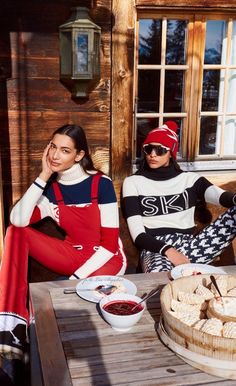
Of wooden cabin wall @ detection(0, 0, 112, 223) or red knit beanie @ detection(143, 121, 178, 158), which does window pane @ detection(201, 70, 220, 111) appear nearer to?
red knit beanie @ detection(143, 121, 178, 158)

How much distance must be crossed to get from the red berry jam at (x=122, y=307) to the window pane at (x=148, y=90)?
89.0 inches

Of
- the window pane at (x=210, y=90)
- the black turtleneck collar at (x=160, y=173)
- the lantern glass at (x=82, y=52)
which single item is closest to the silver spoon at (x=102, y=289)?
the black turtleneck collar at (x=160, y=173)

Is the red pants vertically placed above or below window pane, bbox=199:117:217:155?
below

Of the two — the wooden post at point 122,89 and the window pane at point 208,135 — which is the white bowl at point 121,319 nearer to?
the wooden post at point 122,89

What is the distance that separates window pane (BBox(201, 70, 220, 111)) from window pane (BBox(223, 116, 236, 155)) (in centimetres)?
18

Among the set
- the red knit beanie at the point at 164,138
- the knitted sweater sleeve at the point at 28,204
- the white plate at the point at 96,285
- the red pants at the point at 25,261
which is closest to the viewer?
the white plate at the point at 96,285

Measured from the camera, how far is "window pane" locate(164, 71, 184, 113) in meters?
3.79

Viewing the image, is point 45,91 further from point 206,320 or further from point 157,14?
point 206,320

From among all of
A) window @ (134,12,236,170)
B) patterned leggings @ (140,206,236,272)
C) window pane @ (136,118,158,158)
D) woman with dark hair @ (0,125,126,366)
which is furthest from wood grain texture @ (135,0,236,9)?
patterned leggings @ (140,206,236,272)

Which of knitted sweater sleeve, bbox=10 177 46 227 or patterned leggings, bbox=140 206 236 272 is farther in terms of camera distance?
patterned leggings, bbox=140 206 236 272

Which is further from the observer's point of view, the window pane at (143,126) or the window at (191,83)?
the window pane at (143,126)

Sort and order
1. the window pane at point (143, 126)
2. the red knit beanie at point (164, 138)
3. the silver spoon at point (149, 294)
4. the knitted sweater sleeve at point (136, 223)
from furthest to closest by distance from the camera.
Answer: the window pane at point (143, 126)
the red knit beanie at point (164, 138)
the knitted sweater sleeve at point (136, 223)
the silver spoon at point (149, 294)

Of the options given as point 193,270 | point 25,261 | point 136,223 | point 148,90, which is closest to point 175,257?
point 136,223

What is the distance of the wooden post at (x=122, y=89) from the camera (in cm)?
340
